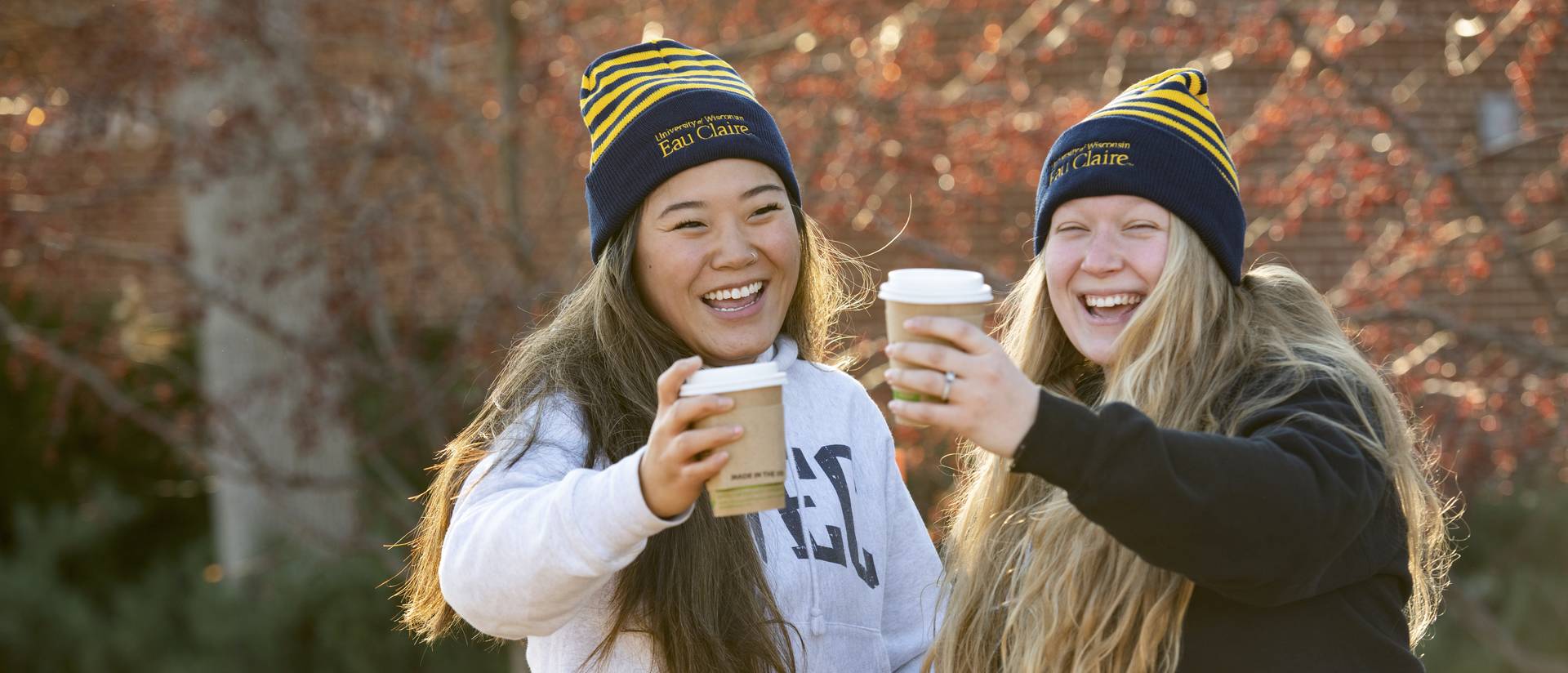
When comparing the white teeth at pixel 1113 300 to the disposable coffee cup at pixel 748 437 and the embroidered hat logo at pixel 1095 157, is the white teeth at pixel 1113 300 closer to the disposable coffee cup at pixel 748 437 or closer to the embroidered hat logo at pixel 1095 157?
the embroidered hat logo at pixel 1095 157

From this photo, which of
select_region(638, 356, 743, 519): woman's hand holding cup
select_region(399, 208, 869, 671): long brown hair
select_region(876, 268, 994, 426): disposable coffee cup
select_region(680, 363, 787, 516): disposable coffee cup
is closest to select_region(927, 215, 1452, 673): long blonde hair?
select_region(399, 208, 869, 671): long brown hair

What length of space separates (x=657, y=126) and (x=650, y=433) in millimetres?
707

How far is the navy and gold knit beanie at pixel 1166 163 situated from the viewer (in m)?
2.51

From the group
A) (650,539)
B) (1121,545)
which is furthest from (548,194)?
(1121,545)

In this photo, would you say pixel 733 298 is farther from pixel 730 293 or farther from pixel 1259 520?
pixel 1259 520

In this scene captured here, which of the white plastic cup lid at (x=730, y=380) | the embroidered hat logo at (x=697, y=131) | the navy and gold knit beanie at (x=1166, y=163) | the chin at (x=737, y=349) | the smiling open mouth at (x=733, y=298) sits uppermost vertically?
the embroidered hat logo at (x=697, y=131)

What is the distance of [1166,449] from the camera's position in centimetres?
188

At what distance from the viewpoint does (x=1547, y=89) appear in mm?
5953

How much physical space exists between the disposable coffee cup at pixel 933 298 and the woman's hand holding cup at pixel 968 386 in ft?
0.22

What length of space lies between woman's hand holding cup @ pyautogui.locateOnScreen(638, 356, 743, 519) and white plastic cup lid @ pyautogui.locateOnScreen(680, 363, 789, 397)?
0.02 metres

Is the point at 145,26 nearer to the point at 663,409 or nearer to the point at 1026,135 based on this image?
the point at 1026,135

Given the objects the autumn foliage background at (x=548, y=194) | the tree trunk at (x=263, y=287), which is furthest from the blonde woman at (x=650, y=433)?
the tree trunk at (x=263, y=287)

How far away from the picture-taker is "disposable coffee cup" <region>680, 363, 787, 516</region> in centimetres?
203

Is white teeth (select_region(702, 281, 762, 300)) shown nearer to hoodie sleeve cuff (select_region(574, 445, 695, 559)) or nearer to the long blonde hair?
the long blonde hair
